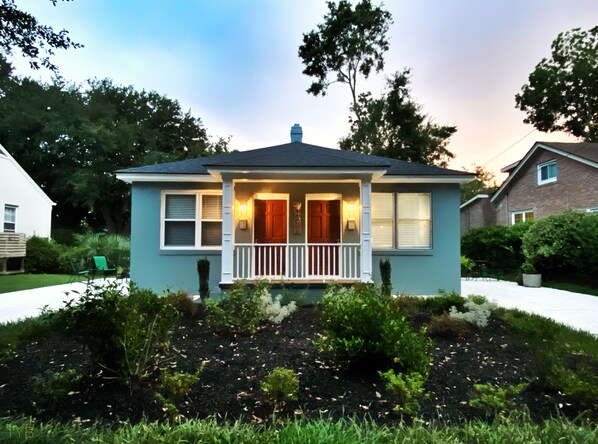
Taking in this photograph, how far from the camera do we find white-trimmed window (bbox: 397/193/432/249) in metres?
9.27

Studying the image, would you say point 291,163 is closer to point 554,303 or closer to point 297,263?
point 297,263

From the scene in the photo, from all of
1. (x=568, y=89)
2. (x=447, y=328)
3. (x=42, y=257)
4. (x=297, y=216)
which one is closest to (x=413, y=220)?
(x=297, y=216)

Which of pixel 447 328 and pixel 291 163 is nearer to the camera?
pixel 447 328

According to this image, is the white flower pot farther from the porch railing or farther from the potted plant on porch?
the porch railing

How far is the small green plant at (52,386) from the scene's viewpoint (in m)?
2.90

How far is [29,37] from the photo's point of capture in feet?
12.6

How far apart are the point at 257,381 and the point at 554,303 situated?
8.11 m

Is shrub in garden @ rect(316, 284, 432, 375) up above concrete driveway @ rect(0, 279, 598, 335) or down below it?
above

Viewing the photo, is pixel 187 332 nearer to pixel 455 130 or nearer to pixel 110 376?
pixel 110 376

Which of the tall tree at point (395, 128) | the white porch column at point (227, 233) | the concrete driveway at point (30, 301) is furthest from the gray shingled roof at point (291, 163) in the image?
the tall tree at point (395, 128)

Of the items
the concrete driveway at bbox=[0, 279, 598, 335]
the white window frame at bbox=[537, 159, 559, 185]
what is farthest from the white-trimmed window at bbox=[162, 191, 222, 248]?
the white window frame at bbox=[537, 159, 559, 185]

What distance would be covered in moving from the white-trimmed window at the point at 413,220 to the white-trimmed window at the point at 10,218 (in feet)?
54.7

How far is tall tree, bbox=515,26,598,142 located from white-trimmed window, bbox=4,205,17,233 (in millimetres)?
33150

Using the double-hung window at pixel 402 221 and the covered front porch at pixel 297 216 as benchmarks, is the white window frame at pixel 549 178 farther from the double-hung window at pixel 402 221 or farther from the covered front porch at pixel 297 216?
the covered front porch at pixel 297 216
